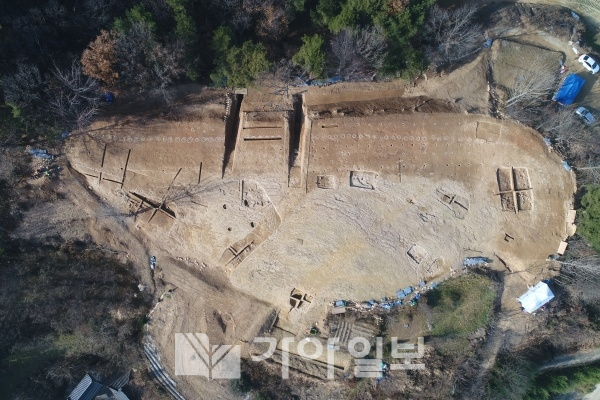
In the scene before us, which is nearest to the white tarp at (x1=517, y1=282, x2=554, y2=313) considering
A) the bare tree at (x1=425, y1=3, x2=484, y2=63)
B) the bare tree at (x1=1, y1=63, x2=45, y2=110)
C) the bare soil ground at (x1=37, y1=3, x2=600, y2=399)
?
the bare soil ground at (x1=37, y1=3, x2=600, y2=399)

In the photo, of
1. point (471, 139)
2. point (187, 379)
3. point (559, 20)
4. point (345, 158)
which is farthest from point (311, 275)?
point (559, 20)

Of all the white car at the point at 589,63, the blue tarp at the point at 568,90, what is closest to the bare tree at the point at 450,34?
the blue tarp at the point at 568,90

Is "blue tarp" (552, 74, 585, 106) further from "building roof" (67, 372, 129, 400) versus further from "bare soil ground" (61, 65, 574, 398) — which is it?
"building roof" (67, 372, 129, 400)

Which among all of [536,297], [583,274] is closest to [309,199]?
[536,297]

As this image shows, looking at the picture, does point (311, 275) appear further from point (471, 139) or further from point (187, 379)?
point (471, 139)

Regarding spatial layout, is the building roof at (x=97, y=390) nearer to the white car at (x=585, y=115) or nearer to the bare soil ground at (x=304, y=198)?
the bare soil ground at (x=304, y=198)

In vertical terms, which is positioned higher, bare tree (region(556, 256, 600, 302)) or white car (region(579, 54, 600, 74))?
white car (region(579, 54, 600, 74))

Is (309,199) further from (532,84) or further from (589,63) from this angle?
(589,63)
